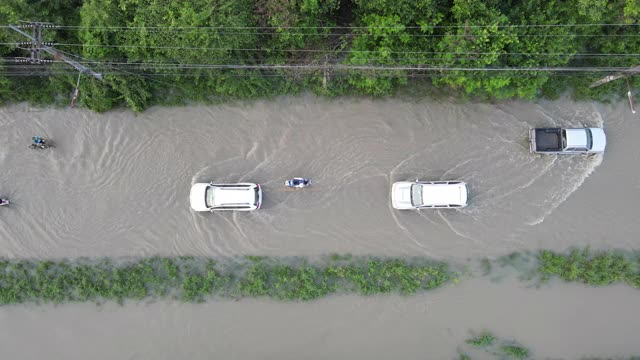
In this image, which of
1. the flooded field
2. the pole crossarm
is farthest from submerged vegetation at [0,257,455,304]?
the pole crossarm

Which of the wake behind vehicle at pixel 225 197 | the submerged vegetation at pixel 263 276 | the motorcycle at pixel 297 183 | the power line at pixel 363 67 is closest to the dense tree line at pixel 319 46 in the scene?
the power line at pixel 363 67

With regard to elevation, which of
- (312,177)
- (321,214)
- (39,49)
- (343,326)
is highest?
(39,49)

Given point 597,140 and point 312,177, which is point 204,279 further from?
point 597,140

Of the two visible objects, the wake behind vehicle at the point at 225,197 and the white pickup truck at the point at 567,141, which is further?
the white pickup truck at the point at 567,141

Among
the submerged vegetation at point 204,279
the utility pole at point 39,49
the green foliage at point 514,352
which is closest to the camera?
the utility pole at point 39,49

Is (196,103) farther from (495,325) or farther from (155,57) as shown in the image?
(495,325)

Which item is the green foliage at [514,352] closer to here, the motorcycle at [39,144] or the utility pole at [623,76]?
the utility pole at [623,76]

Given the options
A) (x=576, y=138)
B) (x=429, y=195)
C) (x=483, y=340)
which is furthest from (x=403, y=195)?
(x=576, y=138)

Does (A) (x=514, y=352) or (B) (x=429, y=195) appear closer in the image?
(B) (x=429, y=195)
